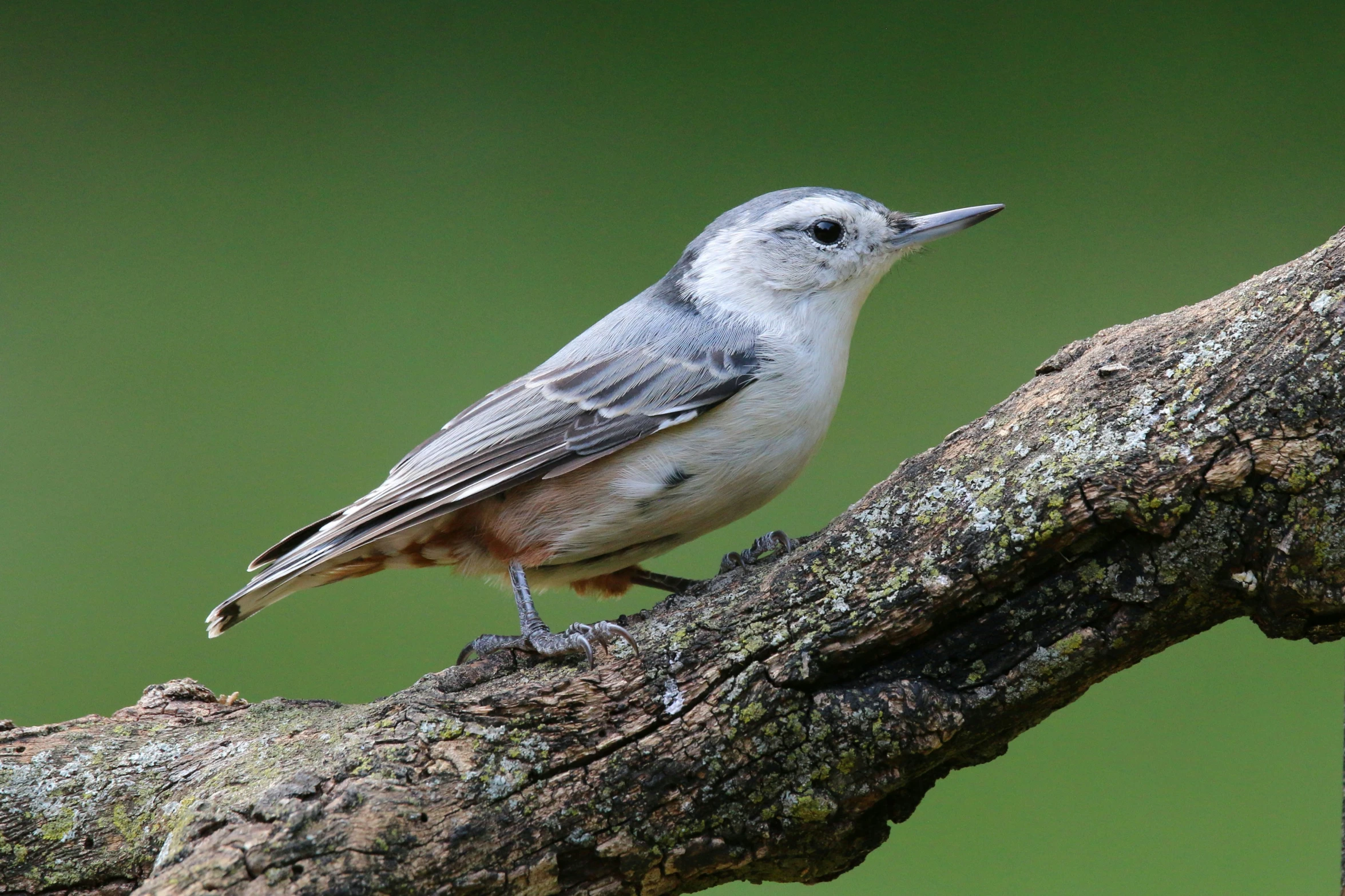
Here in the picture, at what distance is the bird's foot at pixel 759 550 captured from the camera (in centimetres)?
138

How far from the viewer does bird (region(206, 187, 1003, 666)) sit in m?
1.45

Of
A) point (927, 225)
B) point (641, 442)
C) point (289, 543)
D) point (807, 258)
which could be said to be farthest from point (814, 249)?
point (289, 543)

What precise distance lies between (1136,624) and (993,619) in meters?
0.13

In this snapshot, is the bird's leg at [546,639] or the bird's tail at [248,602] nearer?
the bird's leg at [546,639]

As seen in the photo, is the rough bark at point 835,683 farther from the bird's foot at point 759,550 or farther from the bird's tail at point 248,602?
the bird's tail at point 248,602

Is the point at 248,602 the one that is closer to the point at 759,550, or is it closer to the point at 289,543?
the point at 289,543

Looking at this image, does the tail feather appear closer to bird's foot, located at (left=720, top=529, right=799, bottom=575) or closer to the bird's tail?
the bird's tail

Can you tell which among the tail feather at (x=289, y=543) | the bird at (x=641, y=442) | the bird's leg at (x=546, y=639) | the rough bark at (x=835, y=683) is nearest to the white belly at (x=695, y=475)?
the bird at (x=641, y=442)

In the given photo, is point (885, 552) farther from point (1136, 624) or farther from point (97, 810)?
point (97, 810)

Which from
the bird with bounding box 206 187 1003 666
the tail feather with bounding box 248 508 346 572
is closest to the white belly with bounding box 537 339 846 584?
the bird with bounding box 206 187 1003 666

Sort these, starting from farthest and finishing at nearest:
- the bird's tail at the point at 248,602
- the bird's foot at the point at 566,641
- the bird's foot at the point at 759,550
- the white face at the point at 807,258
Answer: the white face at the point at 807,258, the bird's tail at the point at 248,602, the bird's foot at the point at 759,550, the bird's foot at the point at 566,641

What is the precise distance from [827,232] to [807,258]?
0.06 m

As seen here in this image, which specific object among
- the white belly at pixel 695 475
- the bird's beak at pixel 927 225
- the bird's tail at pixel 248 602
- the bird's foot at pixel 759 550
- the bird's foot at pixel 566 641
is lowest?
the bird's foot at pixel 566 641

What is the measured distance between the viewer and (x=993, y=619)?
1.05 metres
